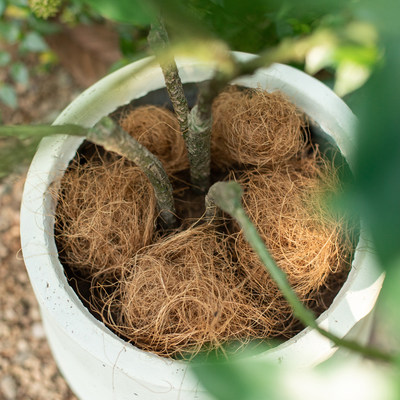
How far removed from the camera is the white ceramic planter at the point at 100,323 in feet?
1.38

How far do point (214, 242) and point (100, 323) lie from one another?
0.49 ft

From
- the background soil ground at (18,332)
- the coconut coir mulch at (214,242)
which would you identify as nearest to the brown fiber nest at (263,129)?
the coconut coir mulch at (214,242)

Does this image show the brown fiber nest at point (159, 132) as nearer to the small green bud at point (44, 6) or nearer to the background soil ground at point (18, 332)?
the small green bud at point (44, 6)

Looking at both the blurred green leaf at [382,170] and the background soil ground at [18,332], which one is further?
the background soil ground at [18,332]

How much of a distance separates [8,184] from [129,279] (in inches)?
24.2

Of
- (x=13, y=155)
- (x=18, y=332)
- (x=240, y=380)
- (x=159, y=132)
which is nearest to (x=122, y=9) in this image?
(x=159, y=132)

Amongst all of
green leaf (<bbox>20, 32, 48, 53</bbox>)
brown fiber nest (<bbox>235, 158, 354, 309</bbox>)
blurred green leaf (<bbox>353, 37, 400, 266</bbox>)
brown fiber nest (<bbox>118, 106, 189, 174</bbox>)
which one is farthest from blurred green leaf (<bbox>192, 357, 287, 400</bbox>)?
green leaf (<bbox>20, 32, 48, 53</bbox>)

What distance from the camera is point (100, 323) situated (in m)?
0.45

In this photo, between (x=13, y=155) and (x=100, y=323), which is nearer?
(x=13, y=155)

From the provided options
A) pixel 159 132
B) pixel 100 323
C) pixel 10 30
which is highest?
pixel 10 30

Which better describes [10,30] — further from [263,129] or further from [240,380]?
[240,380]

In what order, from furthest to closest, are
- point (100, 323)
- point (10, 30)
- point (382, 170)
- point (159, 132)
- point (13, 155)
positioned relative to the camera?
point (10, 30) → point (159, 132) → point (100, 323) → point (13, 155) → point (382, 170)

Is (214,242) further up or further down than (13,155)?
further down

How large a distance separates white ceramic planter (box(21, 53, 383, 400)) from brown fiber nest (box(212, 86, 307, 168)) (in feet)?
0.07
